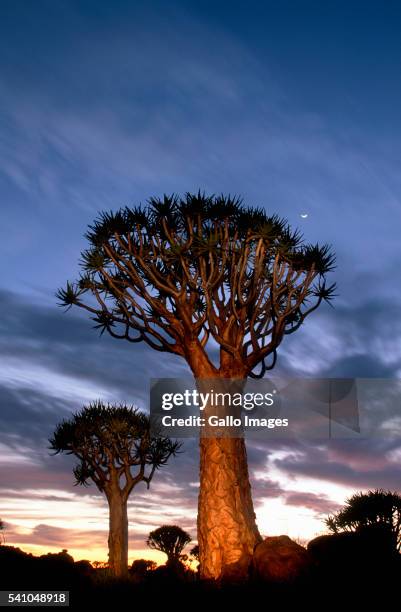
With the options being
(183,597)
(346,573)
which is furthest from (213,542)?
(346,573)

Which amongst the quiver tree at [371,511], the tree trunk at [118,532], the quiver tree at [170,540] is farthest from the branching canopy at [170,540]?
the quiver tree at [371,511]

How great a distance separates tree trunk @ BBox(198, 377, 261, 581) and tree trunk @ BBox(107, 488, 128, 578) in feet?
24.9

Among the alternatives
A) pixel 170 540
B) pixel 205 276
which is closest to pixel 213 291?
pixel 205 276

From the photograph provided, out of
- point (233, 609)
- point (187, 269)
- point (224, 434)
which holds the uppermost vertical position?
point (187, 269)

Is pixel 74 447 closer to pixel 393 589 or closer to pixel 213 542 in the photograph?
pixel 213 542

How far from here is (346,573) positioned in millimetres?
14922

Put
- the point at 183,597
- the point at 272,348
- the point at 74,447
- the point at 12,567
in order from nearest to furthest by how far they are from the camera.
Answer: the point at 183,597 → the point at 12,567 → the point at 272,348 → the point at 74,447

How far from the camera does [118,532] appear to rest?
23500 millimetres

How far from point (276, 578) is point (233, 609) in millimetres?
1973

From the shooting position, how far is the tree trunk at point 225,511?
1552 centimetres

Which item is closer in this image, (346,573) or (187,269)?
(346,573)

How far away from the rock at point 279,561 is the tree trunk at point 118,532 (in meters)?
8.45

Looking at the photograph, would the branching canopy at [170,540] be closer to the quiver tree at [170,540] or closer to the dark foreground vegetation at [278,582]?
the quiver tree at [170,540]

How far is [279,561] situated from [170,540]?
1777cm
